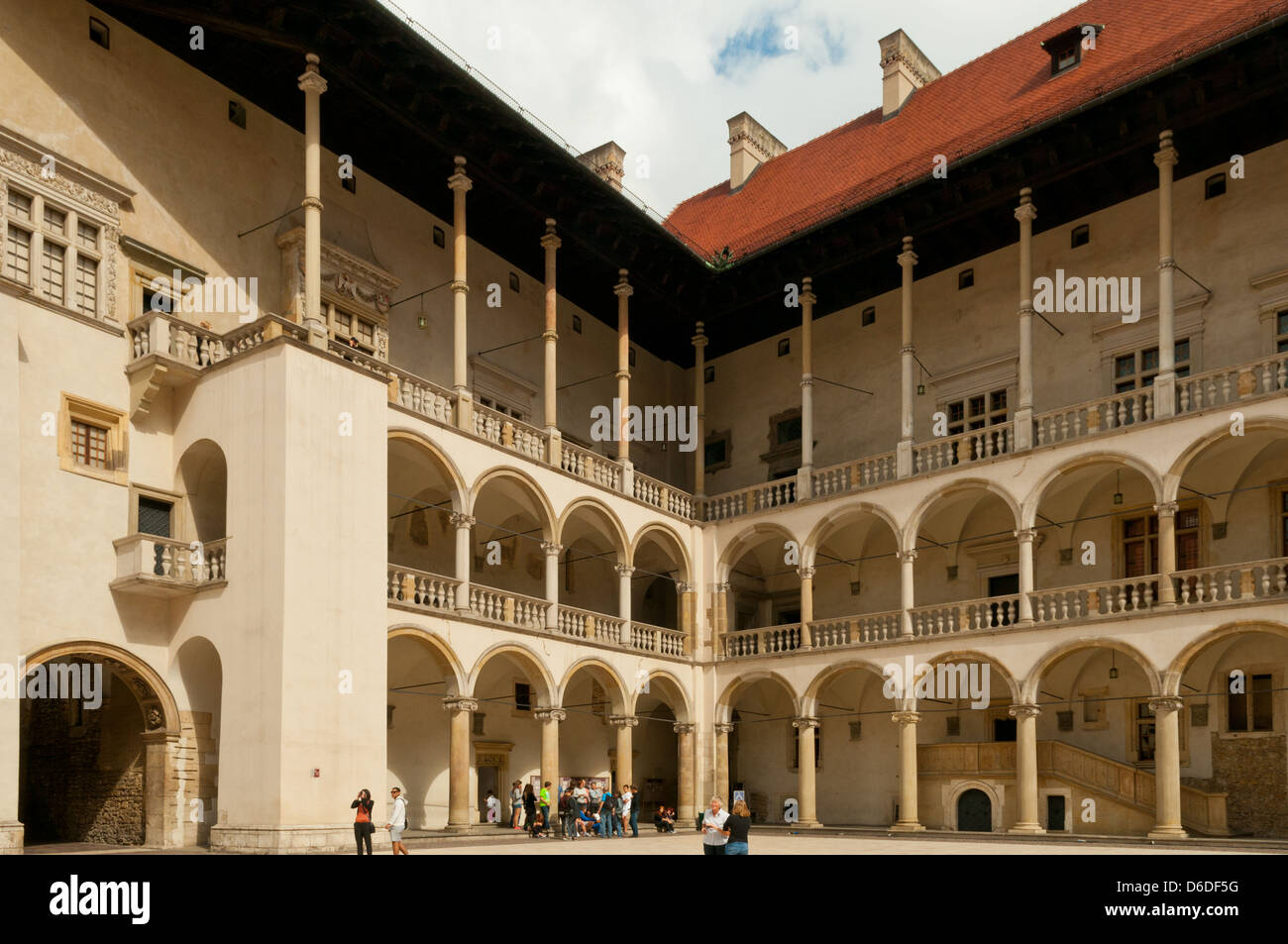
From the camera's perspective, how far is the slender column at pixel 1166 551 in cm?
2056

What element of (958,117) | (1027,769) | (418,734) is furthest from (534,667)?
(958,117)

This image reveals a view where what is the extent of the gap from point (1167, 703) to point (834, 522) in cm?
753

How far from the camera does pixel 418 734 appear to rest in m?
22.6

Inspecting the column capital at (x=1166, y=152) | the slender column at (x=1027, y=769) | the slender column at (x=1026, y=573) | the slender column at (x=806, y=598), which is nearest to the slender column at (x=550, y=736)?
the slender column at (x=806, y=598)

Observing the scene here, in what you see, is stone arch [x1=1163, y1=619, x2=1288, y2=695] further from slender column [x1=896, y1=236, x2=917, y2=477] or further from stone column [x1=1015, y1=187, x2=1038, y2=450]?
slender column [x1=896, y1=236, x2=917, y2=477]

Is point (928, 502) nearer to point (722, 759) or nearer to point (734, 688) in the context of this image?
point (734, 688)

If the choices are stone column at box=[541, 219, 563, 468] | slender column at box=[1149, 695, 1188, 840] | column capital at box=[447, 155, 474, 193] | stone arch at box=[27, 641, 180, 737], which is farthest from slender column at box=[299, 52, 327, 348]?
slender column at box=[1149, 695, 1188, 840]

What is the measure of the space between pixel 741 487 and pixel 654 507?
3.84m

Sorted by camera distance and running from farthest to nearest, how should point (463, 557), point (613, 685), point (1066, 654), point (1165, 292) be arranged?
point (613, 685), point (1066, 654), point (1165, 292), point (463, 557)

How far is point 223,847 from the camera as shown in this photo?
54.1ft

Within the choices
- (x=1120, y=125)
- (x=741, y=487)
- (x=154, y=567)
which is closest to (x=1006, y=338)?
(x=1120, y=125)

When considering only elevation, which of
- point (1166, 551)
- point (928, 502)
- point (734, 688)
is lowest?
point (734, 688)

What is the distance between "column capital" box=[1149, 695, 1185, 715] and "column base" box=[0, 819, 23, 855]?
54.1 ft

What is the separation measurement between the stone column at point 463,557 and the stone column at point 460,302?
1.54m
